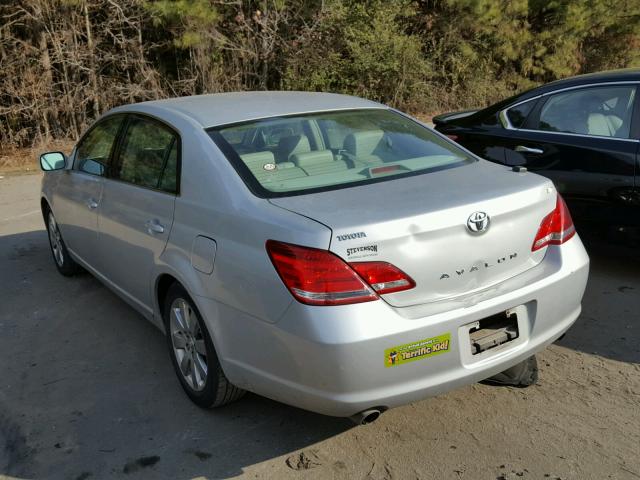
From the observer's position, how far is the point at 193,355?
3500 mm

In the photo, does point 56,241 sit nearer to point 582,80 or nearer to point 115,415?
point 115,415

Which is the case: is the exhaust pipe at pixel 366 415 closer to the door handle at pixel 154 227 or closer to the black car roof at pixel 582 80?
the door handle at pixel 154 227

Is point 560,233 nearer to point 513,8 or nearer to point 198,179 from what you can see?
point 198,179

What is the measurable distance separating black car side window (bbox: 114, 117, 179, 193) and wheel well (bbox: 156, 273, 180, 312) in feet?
1.50

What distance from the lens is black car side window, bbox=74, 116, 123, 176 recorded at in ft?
14.9

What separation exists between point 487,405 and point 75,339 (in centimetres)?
270

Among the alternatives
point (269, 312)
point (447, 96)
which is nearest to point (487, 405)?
point (269, 312)

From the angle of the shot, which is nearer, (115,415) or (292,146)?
(115,415)

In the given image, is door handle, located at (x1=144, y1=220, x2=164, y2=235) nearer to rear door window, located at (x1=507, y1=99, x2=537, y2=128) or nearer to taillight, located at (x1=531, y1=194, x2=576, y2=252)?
taillight, located at (x1=531, y1=194, x2=576, y2=252)

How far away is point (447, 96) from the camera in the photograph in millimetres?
16656

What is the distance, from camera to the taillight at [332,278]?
2637mm

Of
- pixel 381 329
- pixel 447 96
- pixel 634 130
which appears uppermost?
pixel 634 130

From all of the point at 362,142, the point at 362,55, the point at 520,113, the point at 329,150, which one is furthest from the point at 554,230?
the point at 362,55

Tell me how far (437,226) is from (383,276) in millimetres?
311
